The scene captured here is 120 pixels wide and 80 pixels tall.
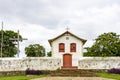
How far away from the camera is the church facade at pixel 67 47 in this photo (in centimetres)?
3861

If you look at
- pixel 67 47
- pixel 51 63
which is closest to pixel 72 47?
pixel 67 47

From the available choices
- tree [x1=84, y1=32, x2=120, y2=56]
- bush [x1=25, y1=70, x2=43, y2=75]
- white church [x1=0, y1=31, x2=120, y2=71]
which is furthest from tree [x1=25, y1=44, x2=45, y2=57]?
bush [x1=25, y1=70, x2=43, y2=75]

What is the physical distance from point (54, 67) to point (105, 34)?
61.5 feet

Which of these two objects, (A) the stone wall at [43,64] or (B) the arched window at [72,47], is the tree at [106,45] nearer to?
(B) the arched window at [72,47]

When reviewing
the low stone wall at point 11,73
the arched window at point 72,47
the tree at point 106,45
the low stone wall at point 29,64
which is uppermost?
the tree at point 106,45

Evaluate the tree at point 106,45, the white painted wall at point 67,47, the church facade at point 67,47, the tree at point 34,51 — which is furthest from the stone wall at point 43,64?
the tree at point 34,51

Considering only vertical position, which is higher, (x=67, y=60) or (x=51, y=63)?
(x=67, y=60)

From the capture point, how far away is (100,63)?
36688mm

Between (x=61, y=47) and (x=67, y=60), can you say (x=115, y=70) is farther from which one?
(x=61, y=47)

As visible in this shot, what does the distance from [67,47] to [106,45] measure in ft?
48.3

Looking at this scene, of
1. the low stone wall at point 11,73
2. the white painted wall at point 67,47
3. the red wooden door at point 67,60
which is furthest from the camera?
the white painted wall at point 67,47

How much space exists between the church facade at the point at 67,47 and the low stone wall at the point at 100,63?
1.72m

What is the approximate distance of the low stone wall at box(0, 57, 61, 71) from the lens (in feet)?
120

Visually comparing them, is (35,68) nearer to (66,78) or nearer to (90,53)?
(66,78)
